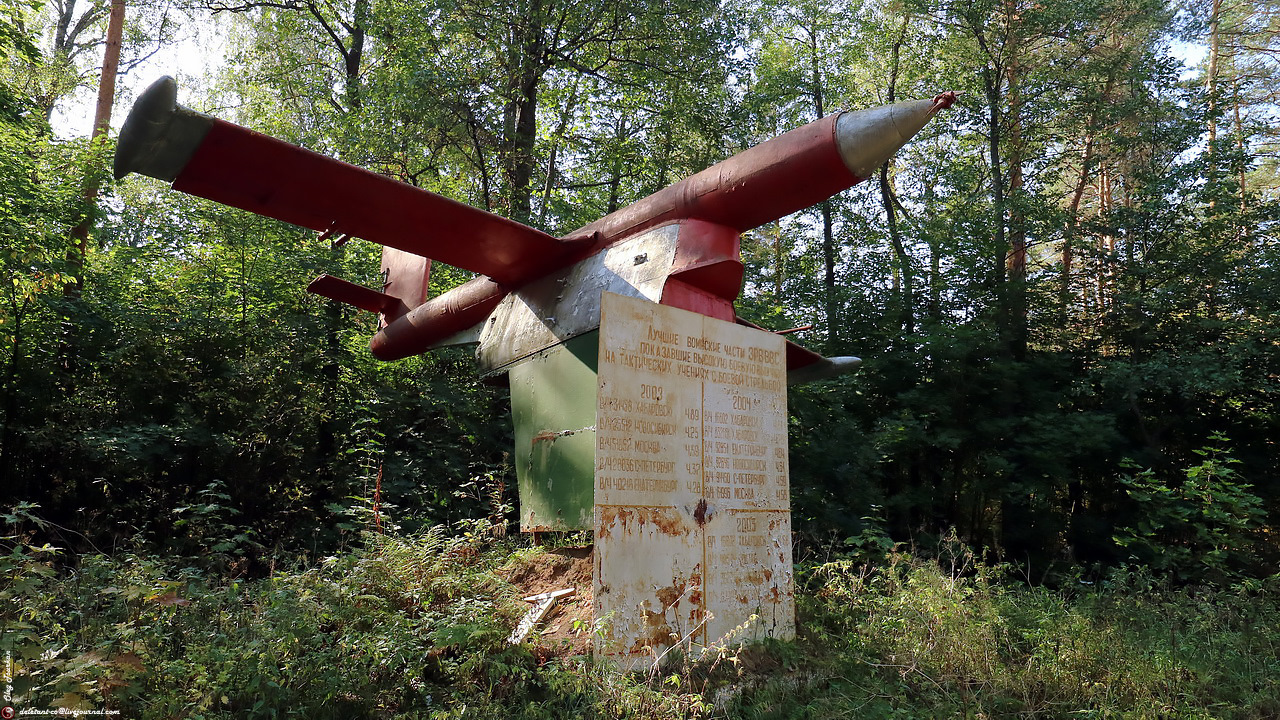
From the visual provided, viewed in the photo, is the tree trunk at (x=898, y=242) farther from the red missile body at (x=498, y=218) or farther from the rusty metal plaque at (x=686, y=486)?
the rusty metal plaque at (x=686, y=486)

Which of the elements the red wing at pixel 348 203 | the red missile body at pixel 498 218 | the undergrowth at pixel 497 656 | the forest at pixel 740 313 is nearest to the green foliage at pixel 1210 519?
the forest at pixel 740 313

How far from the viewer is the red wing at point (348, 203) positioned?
514cm

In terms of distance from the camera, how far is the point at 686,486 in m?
4.94

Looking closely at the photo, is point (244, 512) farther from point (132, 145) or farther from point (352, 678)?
point (352, 678)

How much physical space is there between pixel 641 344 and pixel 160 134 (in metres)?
3.35

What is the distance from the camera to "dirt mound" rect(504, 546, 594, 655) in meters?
4.53

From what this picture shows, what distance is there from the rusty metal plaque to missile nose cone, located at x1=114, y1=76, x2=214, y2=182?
2.95m

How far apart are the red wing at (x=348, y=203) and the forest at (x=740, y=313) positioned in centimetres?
240

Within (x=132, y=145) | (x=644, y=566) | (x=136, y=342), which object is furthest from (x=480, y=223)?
(x=136, y=342)

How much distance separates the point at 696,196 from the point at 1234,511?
7421mm

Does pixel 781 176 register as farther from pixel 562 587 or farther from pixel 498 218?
pixel 562 587

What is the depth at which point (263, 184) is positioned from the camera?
5.35 metres

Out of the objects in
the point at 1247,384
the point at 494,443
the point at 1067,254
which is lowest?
the point at 494,443

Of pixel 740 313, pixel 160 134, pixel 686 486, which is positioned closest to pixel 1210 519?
pixel 740 313
